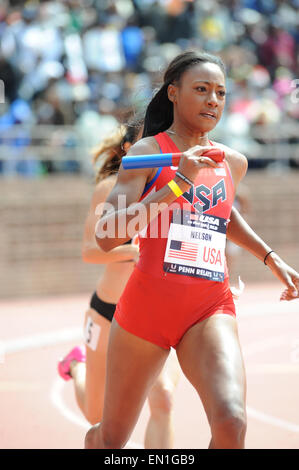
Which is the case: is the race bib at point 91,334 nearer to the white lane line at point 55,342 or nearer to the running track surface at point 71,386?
the running track surface at point 71,386

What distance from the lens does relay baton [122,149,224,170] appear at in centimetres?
318

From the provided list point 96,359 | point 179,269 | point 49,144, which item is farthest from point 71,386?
point 49,144

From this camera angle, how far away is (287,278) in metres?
3.69

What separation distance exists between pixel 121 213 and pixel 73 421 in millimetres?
2970

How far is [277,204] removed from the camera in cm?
1416

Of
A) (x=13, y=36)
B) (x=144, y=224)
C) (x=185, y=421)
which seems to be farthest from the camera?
(x=13, y=36)

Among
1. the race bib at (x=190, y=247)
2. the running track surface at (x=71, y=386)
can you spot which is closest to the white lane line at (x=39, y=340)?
the running track surface at (x=71, y=386)

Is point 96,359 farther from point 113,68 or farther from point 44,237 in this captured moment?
point 113,68

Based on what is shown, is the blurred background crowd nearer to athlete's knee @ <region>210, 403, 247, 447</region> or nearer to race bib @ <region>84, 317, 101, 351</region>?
race bib @ <region>84, 317, 101, 351</region>

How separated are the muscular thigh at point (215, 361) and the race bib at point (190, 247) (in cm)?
23

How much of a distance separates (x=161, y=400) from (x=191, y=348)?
113 centimetres

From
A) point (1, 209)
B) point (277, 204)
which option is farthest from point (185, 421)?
point (277, 204)

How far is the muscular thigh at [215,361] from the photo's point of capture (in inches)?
124
